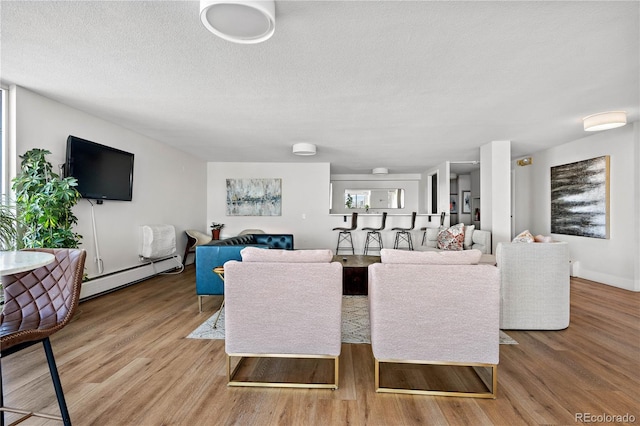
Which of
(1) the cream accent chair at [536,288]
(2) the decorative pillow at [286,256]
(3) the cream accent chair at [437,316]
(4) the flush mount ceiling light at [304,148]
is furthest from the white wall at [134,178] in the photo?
(1) the cream accent chair at [536,288]

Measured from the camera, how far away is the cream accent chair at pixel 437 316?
1812mm

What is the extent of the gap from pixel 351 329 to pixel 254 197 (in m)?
5.21

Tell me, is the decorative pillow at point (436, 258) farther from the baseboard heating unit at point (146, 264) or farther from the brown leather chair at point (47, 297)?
the baseboard heating unit at point (146, 264)

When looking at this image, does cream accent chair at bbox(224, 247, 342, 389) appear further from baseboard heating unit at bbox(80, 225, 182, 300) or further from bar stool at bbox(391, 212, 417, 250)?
bar stool at bbox(391, 212, 417, 250)

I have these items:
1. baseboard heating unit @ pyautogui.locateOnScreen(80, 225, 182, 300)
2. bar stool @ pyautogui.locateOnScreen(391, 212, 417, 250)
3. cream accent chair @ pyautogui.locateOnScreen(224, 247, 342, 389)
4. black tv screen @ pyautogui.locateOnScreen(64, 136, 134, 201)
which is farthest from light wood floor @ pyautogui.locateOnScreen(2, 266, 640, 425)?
bar stool @ pyautogui.locateOnScreen(391, 212, 417, 250)

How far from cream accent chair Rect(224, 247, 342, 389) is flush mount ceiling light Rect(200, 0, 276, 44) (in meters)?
1.43

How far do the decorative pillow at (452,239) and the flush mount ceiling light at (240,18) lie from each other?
458cm

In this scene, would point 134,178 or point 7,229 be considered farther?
point 134,178

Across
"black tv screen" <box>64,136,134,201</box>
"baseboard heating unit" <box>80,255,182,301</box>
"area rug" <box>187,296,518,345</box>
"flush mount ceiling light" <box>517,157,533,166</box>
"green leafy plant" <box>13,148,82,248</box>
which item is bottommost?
"area rug" <box>187,296,518,345</box>

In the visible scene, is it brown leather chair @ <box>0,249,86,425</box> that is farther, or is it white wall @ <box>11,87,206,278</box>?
white wall @ <box>11,87,206,278</box>

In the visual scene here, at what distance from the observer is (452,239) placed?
209 inches

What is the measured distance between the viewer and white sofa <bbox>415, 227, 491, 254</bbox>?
4949 millimetres

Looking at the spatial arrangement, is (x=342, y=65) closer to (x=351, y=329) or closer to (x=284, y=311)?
(x=284, y=311)

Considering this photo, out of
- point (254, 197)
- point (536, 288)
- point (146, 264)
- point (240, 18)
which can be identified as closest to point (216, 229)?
point (254, 197)
